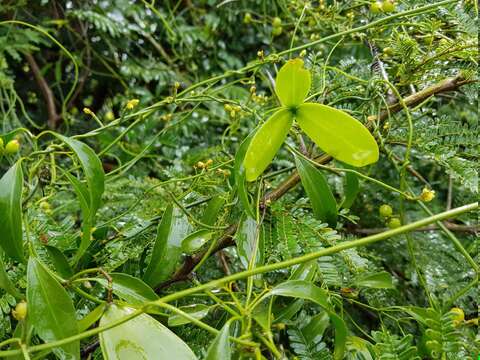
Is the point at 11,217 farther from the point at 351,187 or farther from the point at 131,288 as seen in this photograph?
the point at 351,187

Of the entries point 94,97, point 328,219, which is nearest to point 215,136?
point 94,97

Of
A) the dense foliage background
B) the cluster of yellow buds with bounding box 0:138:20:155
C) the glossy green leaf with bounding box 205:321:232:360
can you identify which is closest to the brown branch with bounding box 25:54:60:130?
the dense foliage background

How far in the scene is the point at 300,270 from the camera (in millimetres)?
421

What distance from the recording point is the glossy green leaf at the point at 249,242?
0.41 meters

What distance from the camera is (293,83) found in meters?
0.36

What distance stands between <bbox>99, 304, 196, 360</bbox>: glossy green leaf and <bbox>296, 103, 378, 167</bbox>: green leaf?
0.16m

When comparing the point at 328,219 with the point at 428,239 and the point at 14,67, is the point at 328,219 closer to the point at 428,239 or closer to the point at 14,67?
the point at 428,239

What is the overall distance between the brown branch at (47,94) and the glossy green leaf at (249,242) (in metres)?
0.83

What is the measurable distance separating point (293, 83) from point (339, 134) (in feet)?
0.15

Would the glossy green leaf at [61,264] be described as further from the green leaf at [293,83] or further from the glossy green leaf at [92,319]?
the green leaf at [293,83]

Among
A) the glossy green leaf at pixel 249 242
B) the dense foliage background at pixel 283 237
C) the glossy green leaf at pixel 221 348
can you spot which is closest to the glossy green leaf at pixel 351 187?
the dense foliage background at pixel 283 237

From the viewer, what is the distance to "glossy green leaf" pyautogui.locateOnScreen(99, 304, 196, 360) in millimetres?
342

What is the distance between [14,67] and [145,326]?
3.44 ft

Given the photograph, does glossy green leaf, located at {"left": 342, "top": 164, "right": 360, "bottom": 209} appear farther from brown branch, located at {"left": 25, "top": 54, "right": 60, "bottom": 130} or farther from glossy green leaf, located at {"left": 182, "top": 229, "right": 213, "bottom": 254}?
brown branch, located at {"left": 25, "top": 54, "right": 60, "bottom": 130}
